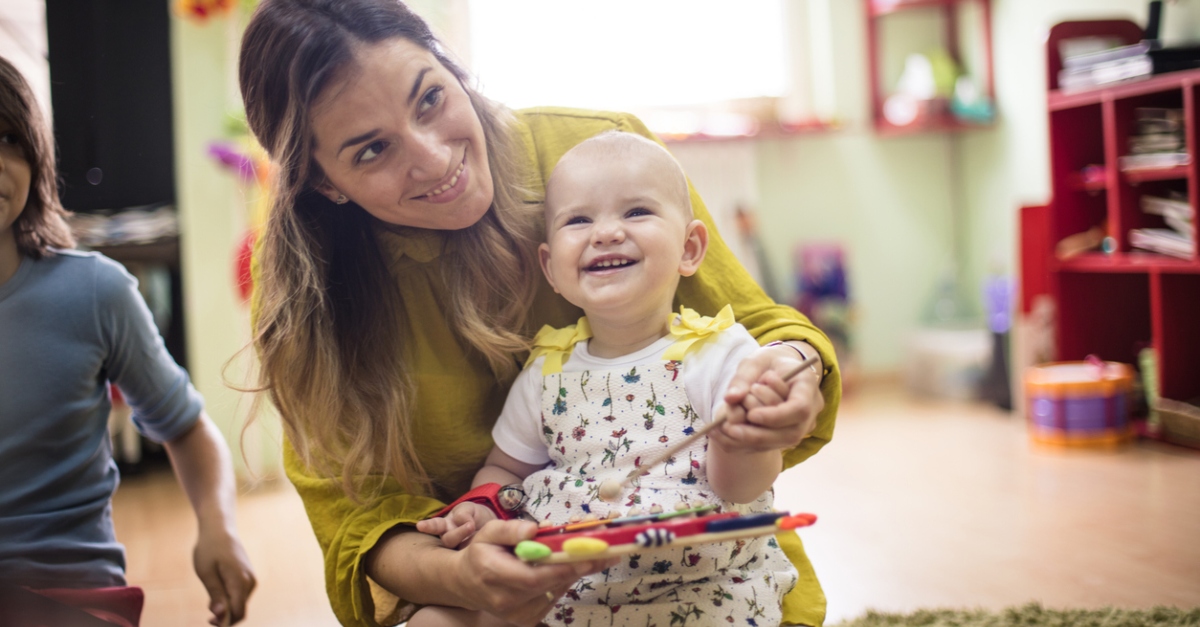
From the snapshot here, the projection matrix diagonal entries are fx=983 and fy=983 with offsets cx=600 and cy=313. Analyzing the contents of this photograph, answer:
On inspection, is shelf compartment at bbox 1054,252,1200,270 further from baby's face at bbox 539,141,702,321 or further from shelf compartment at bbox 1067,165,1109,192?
baby's face at bbox 539,141,702,321

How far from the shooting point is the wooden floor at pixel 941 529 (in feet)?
5.77

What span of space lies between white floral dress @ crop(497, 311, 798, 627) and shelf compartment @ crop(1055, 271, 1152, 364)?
2.52 meters

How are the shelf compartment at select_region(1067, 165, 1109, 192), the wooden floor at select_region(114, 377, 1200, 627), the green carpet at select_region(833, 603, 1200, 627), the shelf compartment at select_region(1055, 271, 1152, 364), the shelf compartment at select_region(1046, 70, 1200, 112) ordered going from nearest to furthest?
the green carpet at select_region(833, 603, 1200, 627), the wooden floor at select_region(114, 377, 1200, 627), the shelf compartment at select_region(1046, 70, 1200, 112), the shelf compartment at select_region(1067, 165, 1109, 192), the shelf compartment at select_region(1055, 271, 1152, 364)

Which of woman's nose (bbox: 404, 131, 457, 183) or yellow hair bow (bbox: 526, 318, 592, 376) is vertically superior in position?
woman's nose (bbox: 404, 131, 457, 183)

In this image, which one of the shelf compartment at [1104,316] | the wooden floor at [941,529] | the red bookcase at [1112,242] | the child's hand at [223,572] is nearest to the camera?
the child's hand at [223,572]

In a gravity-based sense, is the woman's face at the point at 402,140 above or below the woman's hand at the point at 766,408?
above

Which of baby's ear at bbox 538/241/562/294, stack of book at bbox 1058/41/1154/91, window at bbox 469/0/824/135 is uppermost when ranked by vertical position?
window at bbox 469/0/824/135

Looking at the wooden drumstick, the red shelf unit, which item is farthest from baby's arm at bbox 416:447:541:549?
the red shelf unit

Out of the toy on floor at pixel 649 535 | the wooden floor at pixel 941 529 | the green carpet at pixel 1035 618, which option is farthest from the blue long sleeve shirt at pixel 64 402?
the green carpet at pixel 1035 618

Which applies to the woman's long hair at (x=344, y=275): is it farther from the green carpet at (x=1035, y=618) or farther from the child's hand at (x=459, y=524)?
the green carpet at (x=1035, y=618)

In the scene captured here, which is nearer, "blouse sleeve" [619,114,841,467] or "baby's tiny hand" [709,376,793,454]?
"baby's tiny hand" [709,376,793,454]

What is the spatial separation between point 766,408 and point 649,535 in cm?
13

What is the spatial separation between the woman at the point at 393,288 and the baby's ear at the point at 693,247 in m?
0.07

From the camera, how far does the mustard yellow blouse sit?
98 centimetres
